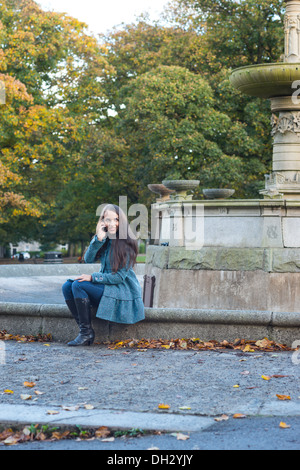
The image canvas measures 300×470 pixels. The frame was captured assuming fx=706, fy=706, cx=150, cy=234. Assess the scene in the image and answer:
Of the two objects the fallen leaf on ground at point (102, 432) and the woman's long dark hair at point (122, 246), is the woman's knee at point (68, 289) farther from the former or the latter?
the fallen leaf on ground at point (102, 432)

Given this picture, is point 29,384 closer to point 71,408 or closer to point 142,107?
point 71,408

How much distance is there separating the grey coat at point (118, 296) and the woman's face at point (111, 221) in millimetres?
113

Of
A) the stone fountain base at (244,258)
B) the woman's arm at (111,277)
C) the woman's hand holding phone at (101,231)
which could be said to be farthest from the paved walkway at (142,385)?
the stone fountain base at (244,258)

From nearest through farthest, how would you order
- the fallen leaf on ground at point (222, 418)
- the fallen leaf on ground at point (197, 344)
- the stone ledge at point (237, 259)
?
the fallen leaf on ground at point (222, 418) → the fallen leaf on ground at point (197, 344) → the stone ledge at point (237, 259)

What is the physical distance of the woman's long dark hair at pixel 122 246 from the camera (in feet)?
22.0

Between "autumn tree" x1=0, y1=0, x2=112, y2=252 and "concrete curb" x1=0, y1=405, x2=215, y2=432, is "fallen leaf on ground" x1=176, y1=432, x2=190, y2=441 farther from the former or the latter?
"autumn tree" x1=0, y1=0, x2=112, y2=252

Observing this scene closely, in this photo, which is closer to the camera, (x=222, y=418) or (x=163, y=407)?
(x=222, y=418)

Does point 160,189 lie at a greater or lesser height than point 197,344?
greater

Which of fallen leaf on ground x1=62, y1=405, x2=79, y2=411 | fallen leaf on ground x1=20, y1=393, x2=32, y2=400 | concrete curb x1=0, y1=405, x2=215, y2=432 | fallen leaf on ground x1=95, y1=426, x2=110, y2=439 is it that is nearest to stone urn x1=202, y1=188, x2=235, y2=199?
fallen leaf on ground x1=20, y1=393, x2=32, y2=400

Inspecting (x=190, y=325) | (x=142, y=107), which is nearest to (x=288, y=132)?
(x=190, y=325)

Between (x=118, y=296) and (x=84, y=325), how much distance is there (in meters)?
0.44

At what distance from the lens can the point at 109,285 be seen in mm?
6711
